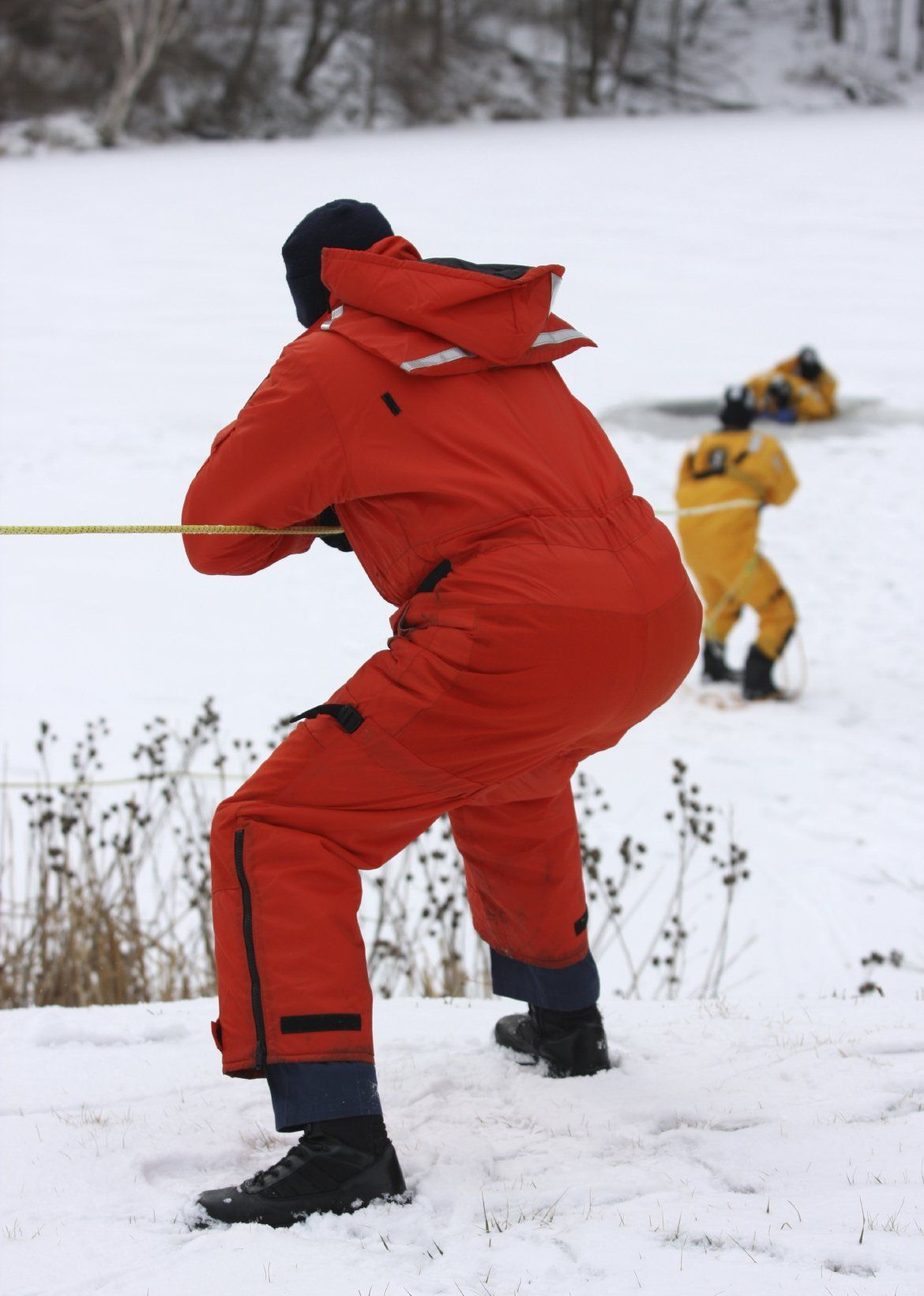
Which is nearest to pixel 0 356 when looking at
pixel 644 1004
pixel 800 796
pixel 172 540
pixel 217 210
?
pixel 172 540

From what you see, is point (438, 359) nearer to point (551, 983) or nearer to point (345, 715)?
point (345, 715)

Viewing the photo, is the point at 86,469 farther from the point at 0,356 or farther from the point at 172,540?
the point at 0,356

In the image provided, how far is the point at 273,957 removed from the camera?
177cm

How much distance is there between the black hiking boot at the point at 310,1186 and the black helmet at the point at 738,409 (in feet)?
16.7

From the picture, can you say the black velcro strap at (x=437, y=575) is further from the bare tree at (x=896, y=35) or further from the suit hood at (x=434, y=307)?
the bare tree at (x=896, y=35)

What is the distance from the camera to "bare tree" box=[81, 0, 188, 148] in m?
21.9

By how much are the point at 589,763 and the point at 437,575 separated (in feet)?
12.4

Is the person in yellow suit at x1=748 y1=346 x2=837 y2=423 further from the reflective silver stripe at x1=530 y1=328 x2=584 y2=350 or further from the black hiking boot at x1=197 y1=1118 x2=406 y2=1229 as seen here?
the black hiking boot at x1=197 y1=1118 x2=406 y2=1229

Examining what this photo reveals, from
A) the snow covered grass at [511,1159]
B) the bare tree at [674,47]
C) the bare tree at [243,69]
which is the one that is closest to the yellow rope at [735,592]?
the snow covered grass at [511,1159]

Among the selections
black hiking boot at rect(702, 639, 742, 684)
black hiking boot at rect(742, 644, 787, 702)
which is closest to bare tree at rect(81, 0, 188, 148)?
black hiking boot at rect(702, 639, 742, 684)

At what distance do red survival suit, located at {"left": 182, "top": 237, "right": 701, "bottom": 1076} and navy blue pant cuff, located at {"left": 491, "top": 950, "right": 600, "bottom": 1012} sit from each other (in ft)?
1.61

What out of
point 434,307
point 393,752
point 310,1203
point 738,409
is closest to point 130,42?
point 738,409

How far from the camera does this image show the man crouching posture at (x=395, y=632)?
1.77 metres

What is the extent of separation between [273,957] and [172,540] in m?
6.19
